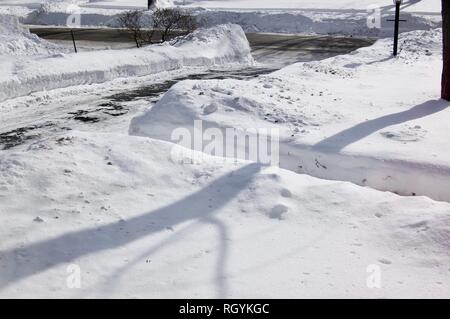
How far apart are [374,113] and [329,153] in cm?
209

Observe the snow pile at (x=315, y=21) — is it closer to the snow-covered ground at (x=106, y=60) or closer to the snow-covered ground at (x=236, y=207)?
the snow-covered ground at (x=106, y=60)

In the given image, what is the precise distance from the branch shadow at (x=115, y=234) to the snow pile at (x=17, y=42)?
10.9 meters

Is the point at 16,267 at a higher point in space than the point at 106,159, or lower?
lower

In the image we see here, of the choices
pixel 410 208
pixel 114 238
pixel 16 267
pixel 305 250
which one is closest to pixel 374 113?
pixel 410 208

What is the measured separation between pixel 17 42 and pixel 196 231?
12268mm

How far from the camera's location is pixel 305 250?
4004 mm

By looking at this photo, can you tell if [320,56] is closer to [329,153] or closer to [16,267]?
[329,153]

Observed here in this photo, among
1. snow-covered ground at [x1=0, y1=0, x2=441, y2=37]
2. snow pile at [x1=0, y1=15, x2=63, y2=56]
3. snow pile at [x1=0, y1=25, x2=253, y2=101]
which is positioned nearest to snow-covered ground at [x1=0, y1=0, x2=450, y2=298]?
snow pile at [x1=0, y1=25, x2=253, y2=101]

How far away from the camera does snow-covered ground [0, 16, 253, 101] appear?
10.8 m

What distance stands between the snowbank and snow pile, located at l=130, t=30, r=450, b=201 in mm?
1121

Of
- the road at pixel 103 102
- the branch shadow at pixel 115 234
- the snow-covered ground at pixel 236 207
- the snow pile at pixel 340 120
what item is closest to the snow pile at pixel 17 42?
the road at pixel 103 102

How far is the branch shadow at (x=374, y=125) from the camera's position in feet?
21.4

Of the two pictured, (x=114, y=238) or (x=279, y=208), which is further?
(x=279, y=208)

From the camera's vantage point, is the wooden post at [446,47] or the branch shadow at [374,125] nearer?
the branch shadow at [374,125]
